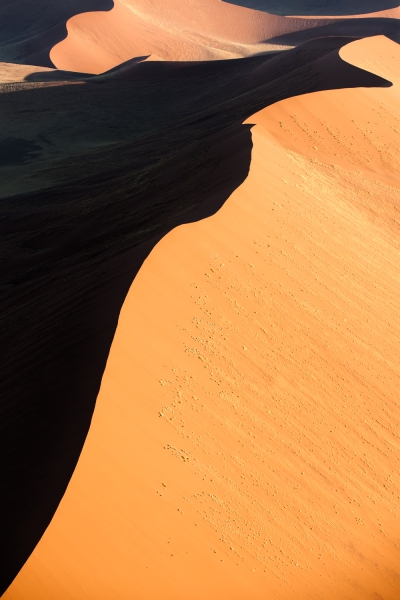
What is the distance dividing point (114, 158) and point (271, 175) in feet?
41.1

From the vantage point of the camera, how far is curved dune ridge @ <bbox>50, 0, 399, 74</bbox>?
165ft

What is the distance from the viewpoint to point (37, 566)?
6578mm

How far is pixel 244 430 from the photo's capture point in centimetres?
918

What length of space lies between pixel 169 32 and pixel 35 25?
11375 mm

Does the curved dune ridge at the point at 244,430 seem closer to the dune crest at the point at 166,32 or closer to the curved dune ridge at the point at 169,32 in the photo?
the curved dune ridge at the point at 169,32

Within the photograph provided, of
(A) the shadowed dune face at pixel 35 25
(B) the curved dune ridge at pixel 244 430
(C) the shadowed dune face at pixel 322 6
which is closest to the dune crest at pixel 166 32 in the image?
(A) the shadowed dune face at pixel 35 25

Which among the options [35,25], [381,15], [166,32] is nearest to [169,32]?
[166,32]

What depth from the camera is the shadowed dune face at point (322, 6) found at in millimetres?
71250

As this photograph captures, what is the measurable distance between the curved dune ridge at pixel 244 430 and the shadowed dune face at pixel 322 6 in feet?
192

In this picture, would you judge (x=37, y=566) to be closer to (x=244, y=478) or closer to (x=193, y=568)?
(x=193, y=568)

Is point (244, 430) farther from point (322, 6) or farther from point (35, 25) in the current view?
point (322, 6)

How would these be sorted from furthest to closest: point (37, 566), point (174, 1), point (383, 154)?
point (174, 1) → point (383, 154) → point (37, 566)

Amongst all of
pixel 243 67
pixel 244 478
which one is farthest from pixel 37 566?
pixel 243 67

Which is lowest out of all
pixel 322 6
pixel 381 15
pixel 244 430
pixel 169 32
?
pixel 322 6
